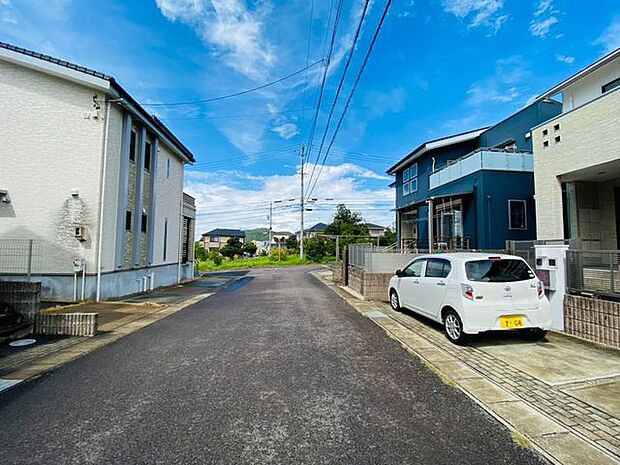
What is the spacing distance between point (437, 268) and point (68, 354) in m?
6.42

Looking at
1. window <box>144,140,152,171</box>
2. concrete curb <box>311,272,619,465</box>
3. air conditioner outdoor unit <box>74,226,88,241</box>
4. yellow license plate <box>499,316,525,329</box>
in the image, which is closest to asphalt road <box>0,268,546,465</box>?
concrete curb <box>311,272,619,465</box>

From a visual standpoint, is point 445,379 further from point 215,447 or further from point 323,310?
point 323,310

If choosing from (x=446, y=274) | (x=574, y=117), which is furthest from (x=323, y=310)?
(x=574, y=117)

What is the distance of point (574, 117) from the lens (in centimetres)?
822

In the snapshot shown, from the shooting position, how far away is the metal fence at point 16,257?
32.8ft

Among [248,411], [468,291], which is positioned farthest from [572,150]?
[248,411]

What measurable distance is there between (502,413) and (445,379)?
34.2 inches

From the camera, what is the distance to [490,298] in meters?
5.20

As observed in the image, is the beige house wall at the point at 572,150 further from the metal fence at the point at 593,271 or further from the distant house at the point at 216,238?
the distant house at the point at 216,238

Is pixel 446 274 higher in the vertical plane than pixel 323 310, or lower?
higher

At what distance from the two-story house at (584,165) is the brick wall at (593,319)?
3.84m

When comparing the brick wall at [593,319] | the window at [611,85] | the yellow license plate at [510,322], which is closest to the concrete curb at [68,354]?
the yellow license plate at [510,322]

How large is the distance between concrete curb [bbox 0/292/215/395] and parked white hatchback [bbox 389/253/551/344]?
19.3 feet

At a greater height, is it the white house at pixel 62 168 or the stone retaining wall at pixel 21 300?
the white house at pixel 62 168
